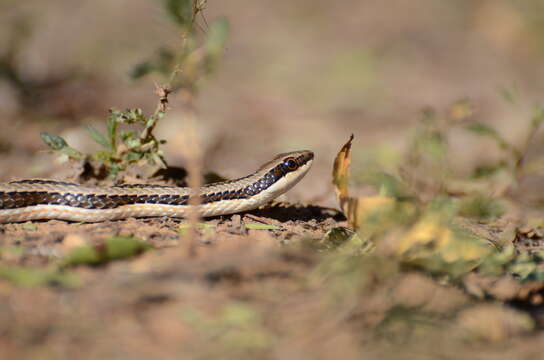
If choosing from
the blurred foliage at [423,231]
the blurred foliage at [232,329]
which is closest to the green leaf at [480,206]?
the blurred foliage at [423,231]

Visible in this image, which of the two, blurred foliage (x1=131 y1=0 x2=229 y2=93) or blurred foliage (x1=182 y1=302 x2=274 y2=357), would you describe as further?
blurred foliage (x1=131 y1=0 x2=229 y2=93)

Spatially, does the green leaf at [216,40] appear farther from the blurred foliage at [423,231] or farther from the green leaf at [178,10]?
the blurred foliage at [423,231]

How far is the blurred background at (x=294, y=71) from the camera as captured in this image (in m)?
9.67

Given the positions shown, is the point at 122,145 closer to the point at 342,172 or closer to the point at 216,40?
the point at 342,172

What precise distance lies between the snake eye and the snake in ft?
0.42

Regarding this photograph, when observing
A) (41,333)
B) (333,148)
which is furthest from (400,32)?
(41,333)

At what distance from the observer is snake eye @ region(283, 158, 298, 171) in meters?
4.96

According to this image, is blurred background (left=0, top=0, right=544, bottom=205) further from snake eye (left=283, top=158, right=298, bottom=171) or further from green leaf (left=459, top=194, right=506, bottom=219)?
green leaf (left=459, top=194, right=506, bottom=219)

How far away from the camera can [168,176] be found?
562 centimetres

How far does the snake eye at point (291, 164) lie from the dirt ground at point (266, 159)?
46 centimetres

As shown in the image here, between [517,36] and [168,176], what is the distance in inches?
470

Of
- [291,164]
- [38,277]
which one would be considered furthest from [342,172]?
[38,277]

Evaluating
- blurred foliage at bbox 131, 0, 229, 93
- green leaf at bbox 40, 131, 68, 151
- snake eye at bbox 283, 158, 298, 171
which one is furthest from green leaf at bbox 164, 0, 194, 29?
green leaf at bbox 40, 131, 68, 151

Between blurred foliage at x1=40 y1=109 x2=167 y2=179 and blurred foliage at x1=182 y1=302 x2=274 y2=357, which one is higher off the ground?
blurred foliage at x1=40 y1=109 x2=167 y2=179
